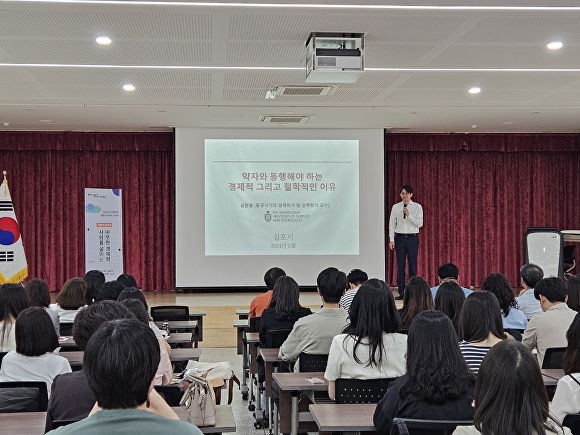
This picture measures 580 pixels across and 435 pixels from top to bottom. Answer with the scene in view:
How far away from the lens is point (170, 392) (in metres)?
3.13

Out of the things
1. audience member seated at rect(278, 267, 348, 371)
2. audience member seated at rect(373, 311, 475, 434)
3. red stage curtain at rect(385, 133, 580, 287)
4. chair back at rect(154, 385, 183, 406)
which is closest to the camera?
audience member seated at rect(373, 311, 475, 434)

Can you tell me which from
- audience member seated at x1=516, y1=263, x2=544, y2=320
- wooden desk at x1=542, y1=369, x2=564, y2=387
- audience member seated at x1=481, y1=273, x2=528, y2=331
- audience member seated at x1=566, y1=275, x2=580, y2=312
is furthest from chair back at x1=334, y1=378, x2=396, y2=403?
audience member seated at x1=516, y1=263, x2=544, y2=320

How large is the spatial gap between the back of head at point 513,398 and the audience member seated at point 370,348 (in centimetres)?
169

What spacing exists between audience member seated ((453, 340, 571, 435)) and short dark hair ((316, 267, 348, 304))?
9.52ft

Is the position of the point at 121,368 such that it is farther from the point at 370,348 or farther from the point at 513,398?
the point at 370,348

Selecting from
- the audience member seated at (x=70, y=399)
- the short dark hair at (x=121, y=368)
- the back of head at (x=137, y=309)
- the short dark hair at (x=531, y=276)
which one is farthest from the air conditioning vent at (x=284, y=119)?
the short dark hair at (x=121, y=368)

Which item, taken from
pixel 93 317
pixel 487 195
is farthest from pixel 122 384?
pixel 487 195

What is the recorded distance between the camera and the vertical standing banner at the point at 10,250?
1104cm

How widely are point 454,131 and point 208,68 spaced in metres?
6.79

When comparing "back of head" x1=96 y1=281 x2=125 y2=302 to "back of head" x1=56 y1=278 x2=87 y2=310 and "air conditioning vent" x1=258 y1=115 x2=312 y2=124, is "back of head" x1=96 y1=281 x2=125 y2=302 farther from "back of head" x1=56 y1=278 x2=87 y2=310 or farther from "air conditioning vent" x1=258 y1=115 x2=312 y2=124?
"air conditioning vent" x1=258 y1=115 x2=312 y2=124

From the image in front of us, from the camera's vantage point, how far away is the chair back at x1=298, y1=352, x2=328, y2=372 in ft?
13.9

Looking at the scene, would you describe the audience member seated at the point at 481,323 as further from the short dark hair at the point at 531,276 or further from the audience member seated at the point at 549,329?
the short dark hair at the point at 531,276

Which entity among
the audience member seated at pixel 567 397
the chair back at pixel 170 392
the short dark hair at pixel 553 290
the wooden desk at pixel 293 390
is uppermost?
the short dark hair at pixel 553 290

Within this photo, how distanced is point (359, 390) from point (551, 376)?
3.45ft
